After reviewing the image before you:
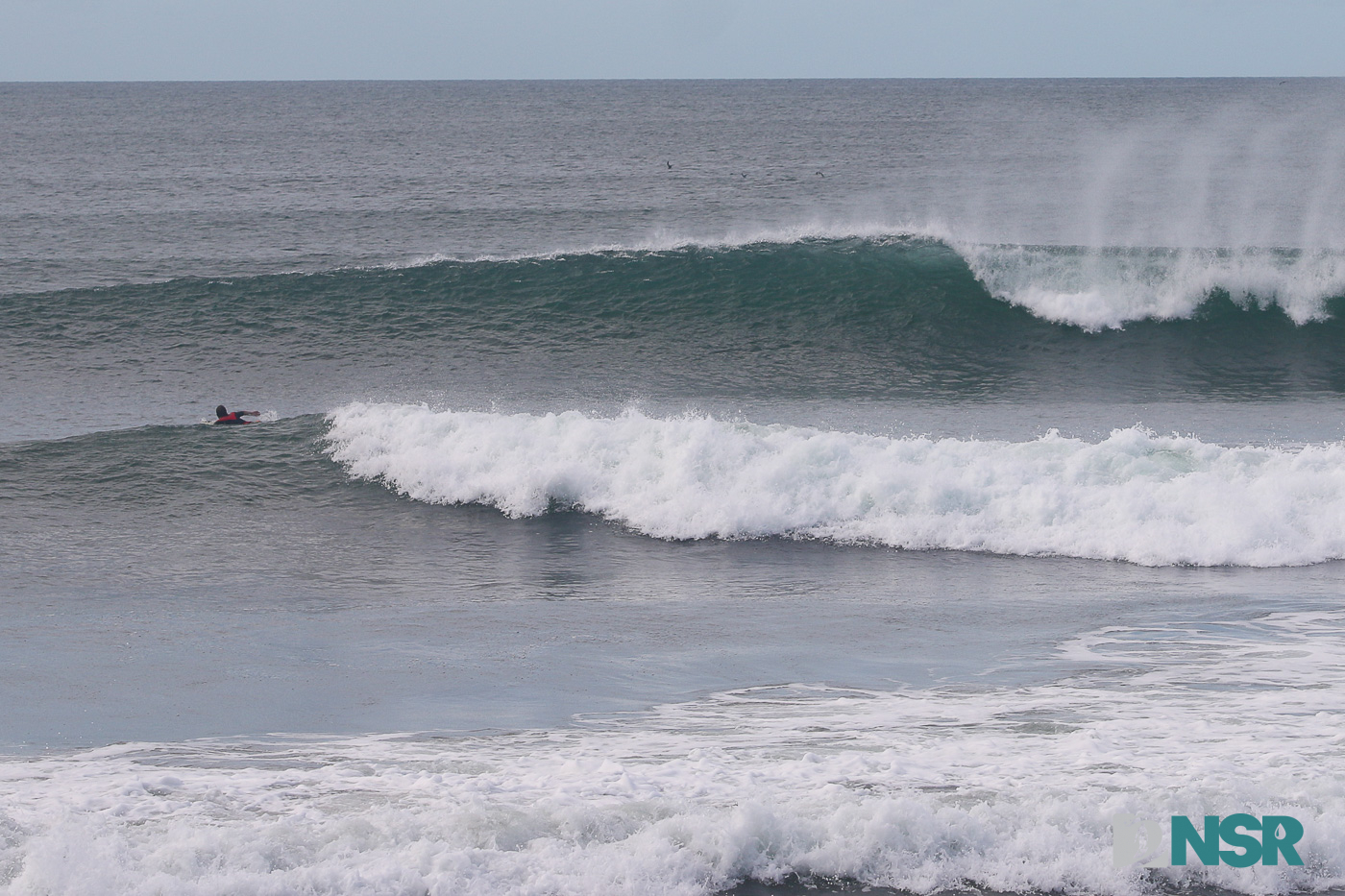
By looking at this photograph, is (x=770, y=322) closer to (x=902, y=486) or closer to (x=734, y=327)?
(x=734, y=327)

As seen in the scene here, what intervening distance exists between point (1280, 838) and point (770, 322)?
583 inches

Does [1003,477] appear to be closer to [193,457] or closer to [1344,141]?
[193,457]

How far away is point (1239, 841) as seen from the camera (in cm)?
509

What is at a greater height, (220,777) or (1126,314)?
(1126,314)

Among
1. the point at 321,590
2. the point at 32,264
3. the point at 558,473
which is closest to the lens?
the point at 321,590

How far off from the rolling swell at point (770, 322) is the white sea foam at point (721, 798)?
33.8 ft

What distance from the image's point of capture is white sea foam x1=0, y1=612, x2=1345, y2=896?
16.2 feet

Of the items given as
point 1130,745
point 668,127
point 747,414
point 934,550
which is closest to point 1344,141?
point 668,127

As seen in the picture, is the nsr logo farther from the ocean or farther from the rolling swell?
the rolling swell

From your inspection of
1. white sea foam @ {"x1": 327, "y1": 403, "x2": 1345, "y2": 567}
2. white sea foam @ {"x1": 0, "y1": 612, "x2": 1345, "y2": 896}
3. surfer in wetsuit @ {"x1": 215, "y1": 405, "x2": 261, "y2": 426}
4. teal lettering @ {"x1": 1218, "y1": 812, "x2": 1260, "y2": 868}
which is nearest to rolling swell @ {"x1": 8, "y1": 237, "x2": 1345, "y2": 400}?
surfer in wetsuit @ {"x1": 215, "y1": 405, "x2": 261, "y2": 426}

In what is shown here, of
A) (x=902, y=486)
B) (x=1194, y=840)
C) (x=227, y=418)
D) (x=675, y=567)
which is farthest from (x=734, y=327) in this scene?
(x=1194, y=840)

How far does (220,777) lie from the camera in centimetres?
581

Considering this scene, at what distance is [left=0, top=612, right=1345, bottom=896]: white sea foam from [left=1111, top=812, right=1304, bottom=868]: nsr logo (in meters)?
0.06

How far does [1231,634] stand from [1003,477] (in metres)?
3.25
